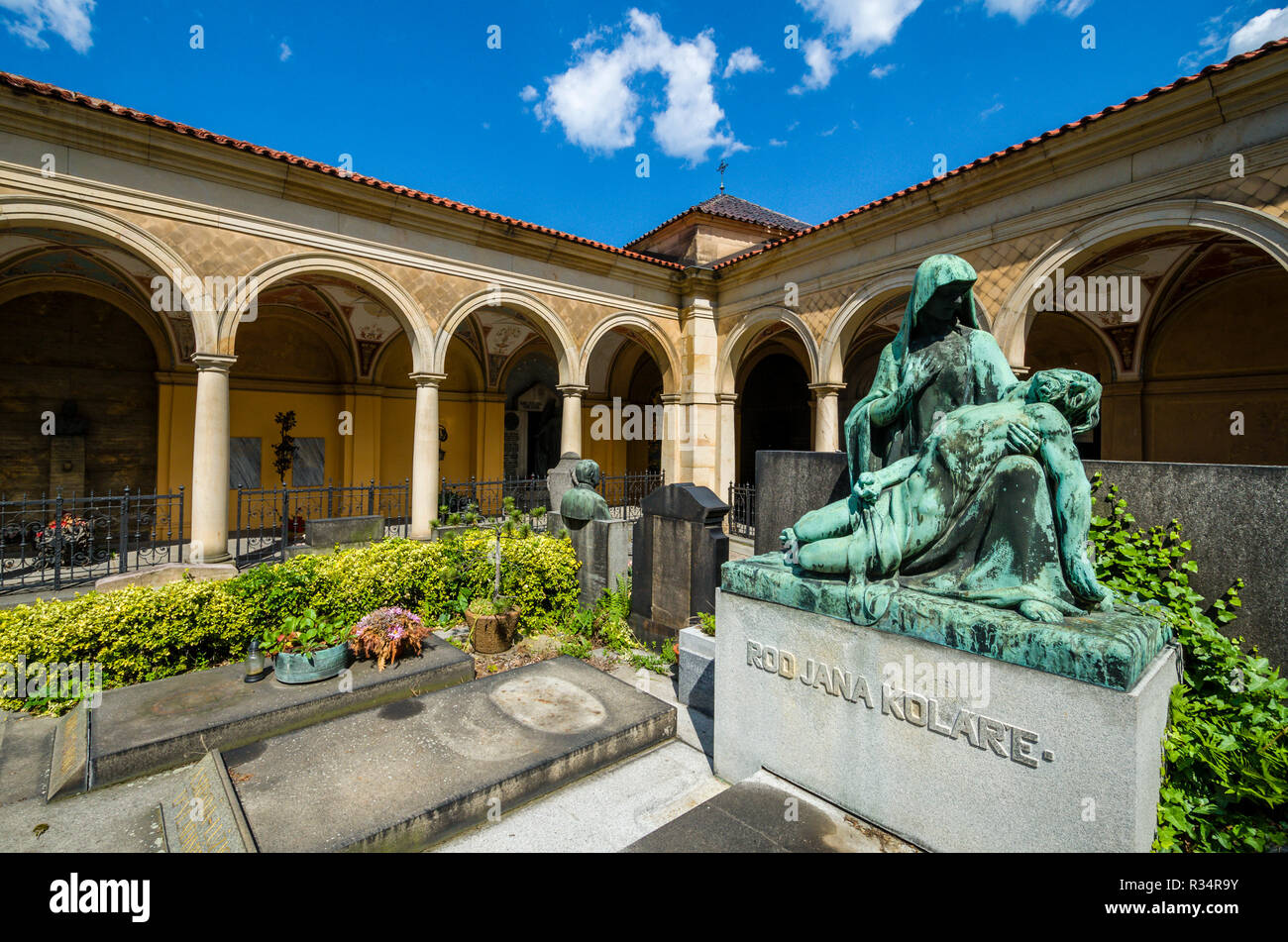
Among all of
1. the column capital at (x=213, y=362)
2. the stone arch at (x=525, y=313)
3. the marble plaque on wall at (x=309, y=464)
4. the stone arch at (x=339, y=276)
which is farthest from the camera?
the marble plaque on wall at (x=309, y=464)

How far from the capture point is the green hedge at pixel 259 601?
4.50 meters

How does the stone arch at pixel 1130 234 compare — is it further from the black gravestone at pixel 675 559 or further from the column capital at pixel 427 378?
the column capital at pixel 427 378

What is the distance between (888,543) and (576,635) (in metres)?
4.46

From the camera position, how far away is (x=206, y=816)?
2.95 m

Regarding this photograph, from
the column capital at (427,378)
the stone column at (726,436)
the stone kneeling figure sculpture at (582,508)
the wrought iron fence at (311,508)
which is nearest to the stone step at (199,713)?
the stone kneeling figure sculpture at (582,508)

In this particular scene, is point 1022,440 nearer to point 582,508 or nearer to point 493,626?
point 493,626

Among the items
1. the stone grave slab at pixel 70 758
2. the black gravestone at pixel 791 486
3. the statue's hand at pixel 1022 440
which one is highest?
the statue's hand at pixel 1022 440

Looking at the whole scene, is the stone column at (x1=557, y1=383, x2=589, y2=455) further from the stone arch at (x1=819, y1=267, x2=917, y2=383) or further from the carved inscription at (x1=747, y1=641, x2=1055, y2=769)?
the carved inscription at (x1=747, y1=641, x2=1055, y2=769)

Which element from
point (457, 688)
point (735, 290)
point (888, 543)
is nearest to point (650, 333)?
point (735, 290)

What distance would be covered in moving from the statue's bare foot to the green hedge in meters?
5.03

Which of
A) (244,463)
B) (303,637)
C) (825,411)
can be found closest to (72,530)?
(244,463)

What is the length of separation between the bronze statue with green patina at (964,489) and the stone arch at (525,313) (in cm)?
867

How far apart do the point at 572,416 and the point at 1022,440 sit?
10.2m
